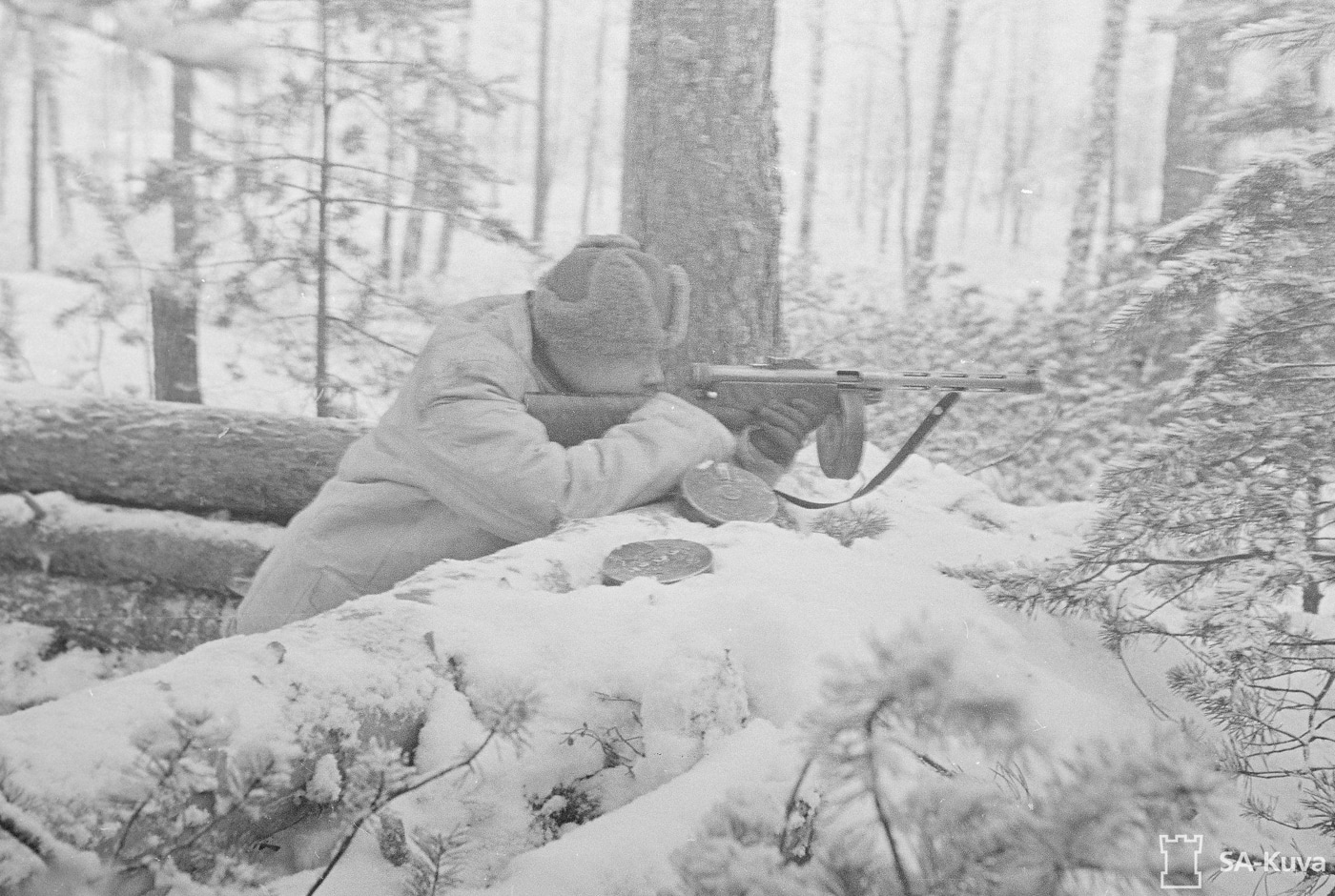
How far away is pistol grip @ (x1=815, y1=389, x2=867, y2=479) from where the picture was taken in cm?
291

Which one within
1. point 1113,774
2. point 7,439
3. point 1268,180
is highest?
point 1268,180

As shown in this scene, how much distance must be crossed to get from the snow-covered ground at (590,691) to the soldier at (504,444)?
0.54 metres

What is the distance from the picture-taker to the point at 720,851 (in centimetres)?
75

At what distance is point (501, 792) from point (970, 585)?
135 cm

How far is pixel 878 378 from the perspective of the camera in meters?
2.83

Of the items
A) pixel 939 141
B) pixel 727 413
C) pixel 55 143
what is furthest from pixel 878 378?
pixel 939 141

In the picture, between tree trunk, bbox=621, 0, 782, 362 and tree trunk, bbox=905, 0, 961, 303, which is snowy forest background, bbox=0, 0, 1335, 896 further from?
tree trunk, bbox=905, 0, 961, 303

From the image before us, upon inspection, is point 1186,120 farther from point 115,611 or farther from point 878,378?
point 115,611

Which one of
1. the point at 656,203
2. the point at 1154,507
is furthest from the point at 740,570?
the point at 656,203

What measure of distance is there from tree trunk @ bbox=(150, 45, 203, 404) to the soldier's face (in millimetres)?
3731

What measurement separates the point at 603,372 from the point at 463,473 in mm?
584

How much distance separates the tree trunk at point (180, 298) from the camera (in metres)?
5.53

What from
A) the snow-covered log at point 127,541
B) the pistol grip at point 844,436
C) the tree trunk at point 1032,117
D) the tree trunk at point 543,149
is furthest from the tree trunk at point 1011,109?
the snow-covered log at point 127,541

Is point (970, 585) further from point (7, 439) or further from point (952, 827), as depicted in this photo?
point (7, 439)
